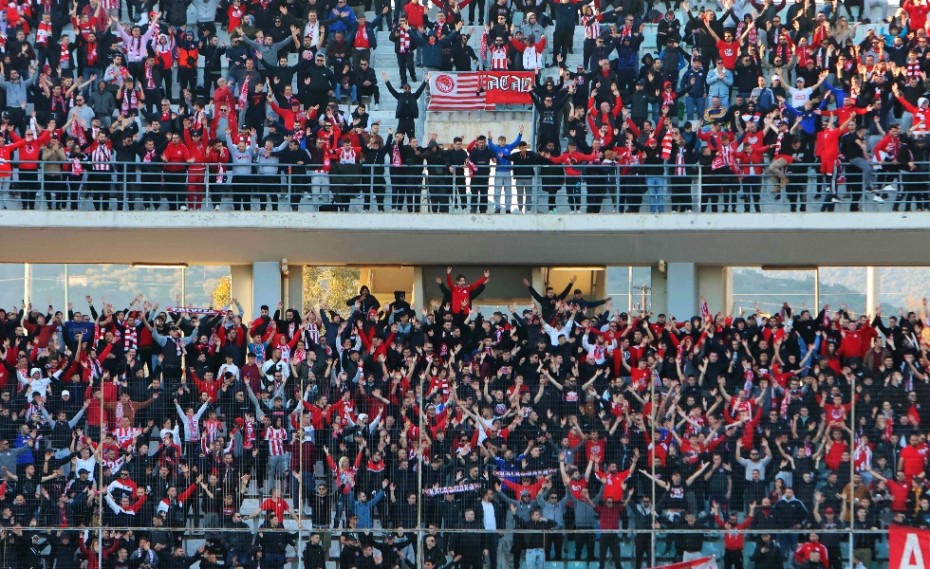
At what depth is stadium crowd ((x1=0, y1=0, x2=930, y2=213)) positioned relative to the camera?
23750 mm

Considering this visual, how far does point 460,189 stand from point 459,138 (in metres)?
0.96

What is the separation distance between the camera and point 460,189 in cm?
2450

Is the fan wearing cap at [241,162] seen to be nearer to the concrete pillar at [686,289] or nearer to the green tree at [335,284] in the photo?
the concrete pillar at [686,289]

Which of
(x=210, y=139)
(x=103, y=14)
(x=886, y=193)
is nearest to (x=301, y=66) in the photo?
(x=210, y=139)

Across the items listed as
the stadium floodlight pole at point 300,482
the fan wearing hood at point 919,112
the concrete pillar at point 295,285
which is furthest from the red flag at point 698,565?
the concrete pillar at point 295,285

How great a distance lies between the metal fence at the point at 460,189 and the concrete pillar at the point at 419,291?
3412 mm

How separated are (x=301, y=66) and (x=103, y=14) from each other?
12.5 ft

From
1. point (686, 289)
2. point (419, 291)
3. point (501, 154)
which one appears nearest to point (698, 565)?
point (501, 154)

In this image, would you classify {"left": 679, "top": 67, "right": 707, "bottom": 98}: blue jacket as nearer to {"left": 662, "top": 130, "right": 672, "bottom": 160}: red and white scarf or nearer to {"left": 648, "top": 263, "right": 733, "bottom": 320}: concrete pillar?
{"left": 662, "top": 130, "right": 672, "bottom": 160}: red and white scarf

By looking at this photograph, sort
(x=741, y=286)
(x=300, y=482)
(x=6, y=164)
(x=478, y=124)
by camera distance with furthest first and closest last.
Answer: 1. (x=741, y=286)
2. (x=478, y=124)
3. (x=6, y=164)
4. (x=300, y=482)

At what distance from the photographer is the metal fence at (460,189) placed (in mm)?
23594

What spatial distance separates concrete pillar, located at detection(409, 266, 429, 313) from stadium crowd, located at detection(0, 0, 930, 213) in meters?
2.39

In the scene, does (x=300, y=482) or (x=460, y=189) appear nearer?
(x=300, y=482)

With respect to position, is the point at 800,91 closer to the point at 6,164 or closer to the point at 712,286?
the point at 712,286
